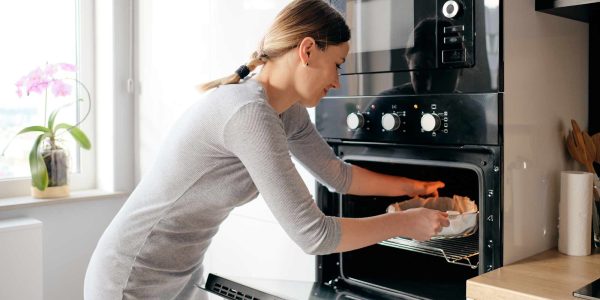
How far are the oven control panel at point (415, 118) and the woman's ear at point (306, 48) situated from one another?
0.63ft

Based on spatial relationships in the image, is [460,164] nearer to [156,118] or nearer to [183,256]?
[183,256]

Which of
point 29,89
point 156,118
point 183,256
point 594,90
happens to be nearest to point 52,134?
point 29,89

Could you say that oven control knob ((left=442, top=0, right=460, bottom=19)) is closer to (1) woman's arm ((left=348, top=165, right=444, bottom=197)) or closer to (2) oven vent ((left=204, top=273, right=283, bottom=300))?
(1) woman's arm ((left=348, top=165, right=444, bottom=197))

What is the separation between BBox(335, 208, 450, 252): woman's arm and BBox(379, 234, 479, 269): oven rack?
10cm

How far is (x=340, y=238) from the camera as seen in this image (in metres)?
1.10

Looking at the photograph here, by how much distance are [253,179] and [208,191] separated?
163mm

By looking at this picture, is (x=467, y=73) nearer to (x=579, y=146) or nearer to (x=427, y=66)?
(x=427, y=66)

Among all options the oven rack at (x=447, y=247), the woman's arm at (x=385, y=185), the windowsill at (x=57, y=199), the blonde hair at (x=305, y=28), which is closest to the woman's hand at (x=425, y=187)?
the woman's arm at (x=385, y=185)

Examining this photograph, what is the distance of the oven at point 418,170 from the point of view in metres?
1.10

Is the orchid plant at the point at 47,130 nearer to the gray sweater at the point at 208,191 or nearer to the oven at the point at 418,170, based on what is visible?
the gray sweater at the point at 208,191

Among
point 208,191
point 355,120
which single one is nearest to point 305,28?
point 355,120

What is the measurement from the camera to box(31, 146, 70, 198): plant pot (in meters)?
2.22

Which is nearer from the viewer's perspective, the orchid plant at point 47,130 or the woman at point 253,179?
the woman at point 253,179

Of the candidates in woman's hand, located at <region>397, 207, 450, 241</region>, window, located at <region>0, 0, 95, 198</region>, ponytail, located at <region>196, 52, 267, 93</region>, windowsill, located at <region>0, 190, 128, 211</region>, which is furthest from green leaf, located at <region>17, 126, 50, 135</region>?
woman's hand, located at <region>397, 207, 450, 241</region>
